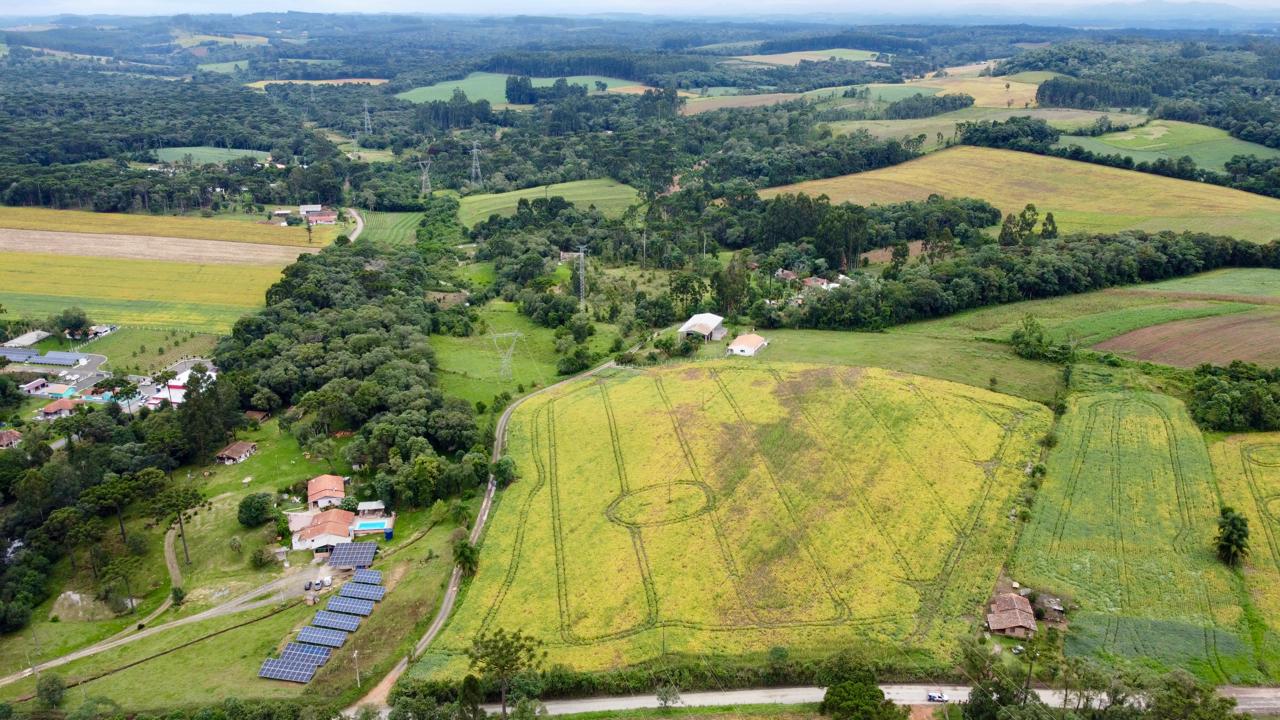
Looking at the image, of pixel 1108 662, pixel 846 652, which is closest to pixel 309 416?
pixel 846 652

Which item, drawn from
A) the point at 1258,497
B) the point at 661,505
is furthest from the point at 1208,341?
the point at 661,505

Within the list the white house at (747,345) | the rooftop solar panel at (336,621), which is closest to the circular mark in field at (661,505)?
the rooftop solar panel at (336,621)

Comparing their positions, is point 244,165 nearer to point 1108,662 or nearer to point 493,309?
point 493,309

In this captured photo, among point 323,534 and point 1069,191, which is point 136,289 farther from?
point 1069,191

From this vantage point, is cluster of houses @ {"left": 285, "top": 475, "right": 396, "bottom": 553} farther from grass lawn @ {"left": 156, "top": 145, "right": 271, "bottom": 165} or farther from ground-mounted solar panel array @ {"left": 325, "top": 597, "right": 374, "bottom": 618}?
grass lawn @ {"left": 156, "top": 145, "right": 271, "bottom": 165}

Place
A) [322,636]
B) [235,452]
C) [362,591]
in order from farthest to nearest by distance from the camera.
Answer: [235,452], [362,591], [322,636]

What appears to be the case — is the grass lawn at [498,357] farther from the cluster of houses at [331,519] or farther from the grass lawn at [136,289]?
the grass lawn at [136,289]
